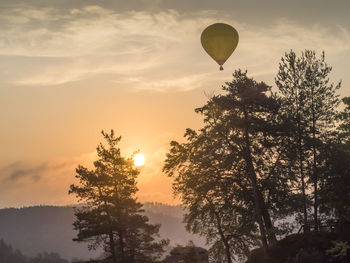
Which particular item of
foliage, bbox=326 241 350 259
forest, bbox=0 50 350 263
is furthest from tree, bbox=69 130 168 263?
foliage, bbox=326 241 350 259

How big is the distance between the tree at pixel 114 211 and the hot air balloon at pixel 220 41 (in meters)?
11.1

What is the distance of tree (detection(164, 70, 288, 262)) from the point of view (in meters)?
28.3

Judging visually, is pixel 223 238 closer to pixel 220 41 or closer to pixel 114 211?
pixel 114 211

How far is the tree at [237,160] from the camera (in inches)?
1116

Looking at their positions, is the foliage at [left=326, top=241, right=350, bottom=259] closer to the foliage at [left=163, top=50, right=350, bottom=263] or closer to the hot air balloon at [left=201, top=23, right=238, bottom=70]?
the foliage at [left=163, top=50, right=350, bottom=263]

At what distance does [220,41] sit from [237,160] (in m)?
12.8

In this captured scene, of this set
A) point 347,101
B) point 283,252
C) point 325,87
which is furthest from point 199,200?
point 347,101

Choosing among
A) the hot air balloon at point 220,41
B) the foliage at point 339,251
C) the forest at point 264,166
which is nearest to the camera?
the foliage at point 339,251

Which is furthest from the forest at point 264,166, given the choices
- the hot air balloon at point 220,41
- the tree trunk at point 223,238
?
the hot air balloon at point 220,41

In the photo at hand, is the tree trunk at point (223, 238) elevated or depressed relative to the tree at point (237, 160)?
depressed

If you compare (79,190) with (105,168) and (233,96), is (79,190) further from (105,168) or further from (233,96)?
(233,96)

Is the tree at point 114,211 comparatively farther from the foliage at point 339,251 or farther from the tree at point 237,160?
the foliage at point 339,251

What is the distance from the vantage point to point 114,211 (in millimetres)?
34344

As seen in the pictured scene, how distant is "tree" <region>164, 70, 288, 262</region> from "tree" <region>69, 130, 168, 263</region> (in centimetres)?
615
